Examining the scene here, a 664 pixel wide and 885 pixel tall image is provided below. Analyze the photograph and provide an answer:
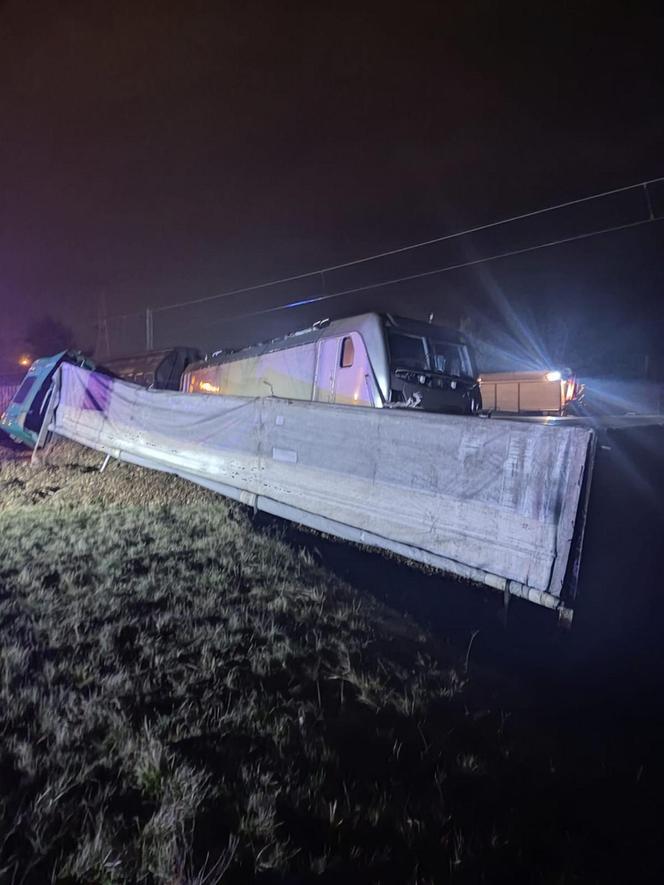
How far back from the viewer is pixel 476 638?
3.54 meters

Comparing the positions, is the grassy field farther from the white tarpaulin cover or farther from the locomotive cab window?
the locomotive cab window

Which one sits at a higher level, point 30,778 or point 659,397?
point 659,397

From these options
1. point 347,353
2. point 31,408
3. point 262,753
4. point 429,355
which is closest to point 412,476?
point 262,753

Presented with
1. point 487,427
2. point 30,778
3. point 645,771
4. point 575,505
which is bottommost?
point 645,771

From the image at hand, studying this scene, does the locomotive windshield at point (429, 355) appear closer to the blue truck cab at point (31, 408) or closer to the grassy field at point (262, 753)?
the grassy field at point (262, 753)

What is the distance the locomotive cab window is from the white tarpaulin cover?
2971 millimetres

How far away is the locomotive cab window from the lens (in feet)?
28.8

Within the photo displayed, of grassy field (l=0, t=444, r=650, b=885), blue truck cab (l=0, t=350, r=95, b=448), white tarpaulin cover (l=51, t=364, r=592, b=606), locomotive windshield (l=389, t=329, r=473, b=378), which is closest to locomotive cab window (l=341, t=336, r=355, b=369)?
locomotive windshield (l=389, t=329, r=473, b=378)

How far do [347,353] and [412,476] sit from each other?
4975mm

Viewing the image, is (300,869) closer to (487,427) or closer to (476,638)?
(476,638)

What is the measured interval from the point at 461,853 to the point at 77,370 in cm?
1049

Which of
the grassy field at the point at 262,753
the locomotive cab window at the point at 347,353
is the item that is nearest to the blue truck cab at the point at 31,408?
the locomotive cab window at the point at 347,353

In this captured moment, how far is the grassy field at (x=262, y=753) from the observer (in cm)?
181

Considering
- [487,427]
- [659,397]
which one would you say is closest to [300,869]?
[487,427]
